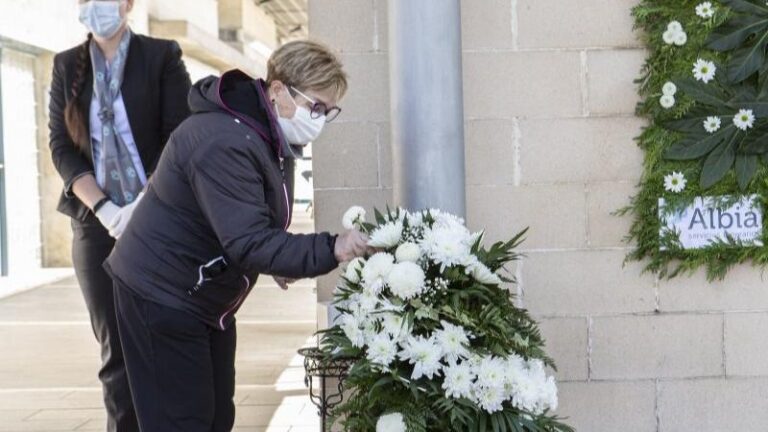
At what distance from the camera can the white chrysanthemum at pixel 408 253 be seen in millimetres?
2402

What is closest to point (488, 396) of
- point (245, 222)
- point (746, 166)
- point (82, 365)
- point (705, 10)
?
point (245, 222)

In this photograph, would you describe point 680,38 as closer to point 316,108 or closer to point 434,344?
point 316,108

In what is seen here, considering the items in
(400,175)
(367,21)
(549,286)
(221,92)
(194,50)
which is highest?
(194,50)

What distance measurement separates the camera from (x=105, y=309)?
11.0ft

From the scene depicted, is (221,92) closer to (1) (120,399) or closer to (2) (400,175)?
(2) (400,175)

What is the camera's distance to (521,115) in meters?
3.52

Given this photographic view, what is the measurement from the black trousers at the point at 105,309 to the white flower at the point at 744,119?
2.07m

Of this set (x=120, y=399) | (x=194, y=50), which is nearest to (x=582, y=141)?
(x=120, y=399)

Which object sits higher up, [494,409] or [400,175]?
[400,175]

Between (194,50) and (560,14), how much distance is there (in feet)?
43.3

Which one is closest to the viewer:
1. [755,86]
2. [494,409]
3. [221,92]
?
[494,409]

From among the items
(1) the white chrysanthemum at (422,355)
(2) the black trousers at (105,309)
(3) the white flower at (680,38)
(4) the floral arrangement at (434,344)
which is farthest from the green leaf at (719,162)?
(2) the black trousers at (105,309)

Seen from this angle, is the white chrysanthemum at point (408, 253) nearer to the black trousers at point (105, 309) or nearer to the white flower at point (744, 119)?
the black trousers at point (105, 309)

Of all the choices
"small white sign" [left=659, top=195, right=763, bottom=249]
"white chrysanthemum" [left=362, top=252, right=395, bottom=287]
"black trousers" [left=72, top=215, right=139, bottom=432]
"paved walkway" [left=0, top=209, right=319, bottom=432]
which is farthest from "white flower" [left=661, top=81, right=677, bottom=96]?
"paved walkway" [left=0, top=209, right=319, bottom=432]
